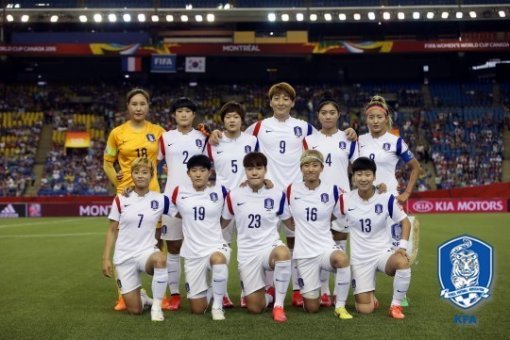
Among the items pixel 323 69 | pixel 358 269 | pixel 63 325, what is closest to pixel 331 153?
pixel 358 269

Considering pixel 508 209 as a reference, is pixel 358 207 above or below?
above

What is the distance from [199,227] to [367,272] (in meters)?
1.80

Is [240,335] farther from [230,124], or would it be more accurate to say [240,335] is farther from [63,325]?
[230,124]

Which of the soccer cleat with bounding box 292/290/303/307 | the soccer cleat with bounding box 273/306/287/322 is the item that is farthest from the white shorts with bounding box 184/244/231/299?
the soccer cleat with bounding box 292/290/303/307

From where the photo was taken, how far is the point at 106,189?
31688 mm

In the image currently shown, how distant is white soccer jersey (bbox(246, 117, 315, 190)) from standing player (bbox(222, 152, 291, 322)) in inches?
23.9

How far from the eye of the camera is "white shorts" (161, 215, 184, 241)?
7.69 meters

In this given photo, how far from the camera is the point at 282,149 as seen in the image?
7.96 meters

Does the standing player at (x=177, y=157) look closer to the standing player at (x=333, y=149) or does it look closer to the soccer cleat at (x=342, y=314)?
the standing player at (x=333, y=149)

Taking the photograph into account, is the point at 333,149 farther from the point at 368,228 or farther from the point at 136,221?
the point at 136,221

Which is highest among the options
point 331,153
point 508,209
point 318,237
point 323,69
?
point 323,69

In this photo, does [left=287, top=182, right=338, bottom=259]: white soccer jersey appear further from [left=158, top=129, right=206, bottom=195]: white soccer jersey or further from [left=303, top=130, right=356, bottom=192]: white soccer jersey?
[left=158, top=129, right=206, bottom=195]: white soccer jersey

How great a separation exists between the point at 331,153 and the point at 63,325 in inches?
133

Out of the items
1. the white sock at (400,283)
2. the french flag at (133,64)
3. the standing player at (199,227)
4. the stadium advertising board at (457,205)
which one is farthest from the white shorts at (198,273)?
the french flag at (133,64)
